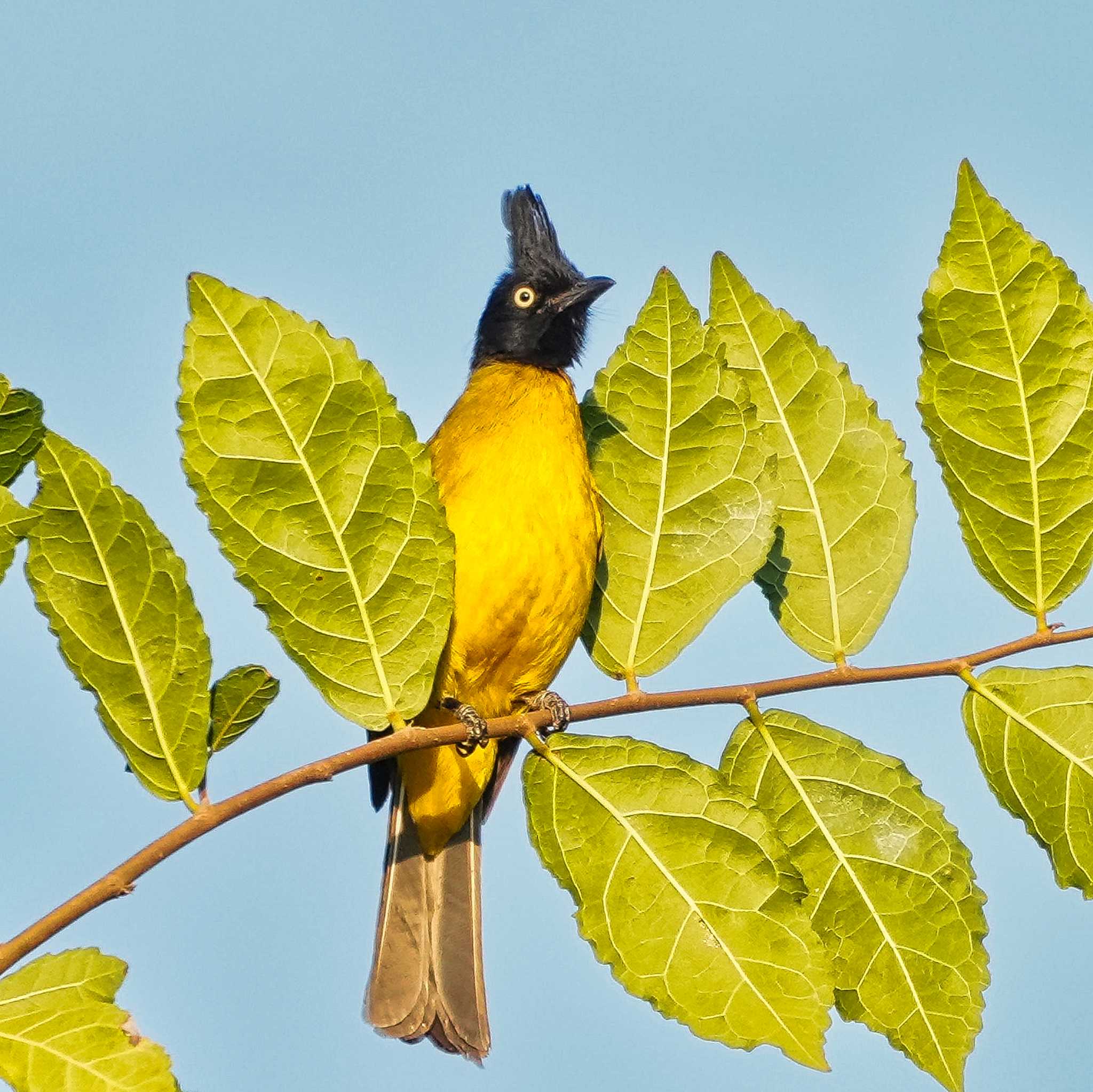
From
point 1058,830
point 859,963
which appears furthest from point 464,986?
point 1058,830

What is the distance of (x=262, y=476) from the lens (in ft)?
8.21

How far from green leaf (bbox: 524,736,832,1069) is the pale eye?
3.49 m

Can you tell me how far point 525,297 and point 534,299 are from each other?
0.17 ft

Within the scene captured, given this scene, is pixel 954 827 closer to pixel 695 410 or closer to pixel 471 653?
pixel 695 410

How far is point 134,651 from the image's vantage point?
2.51m

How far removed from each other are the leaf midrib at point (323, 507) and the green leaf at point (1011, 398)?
1.21 meters

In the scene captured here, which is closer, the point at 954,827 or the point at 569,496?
the point at 954,827

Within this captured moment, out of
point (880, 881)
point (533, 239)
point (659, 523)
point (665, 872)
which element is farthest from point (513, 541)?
point (533, 239)

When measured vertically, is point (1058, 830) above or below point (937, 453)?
below

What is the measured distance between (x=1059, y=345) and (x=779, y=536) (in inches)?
28.0

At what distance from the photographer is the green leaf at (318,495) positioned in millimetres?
2465

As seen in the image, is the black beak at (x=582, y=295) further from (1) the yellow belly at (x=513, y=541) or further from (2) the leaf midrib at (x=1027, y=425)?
(2) the leaf midrib at (x=1027, y=425)

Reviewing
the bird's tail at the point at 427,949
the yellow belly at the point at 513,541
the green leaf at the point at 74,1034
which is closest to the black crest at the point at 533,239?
the yellow belly at the point at 513,541

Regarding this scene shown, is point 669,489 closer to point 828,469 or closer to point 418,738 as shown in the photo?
point 828,469
